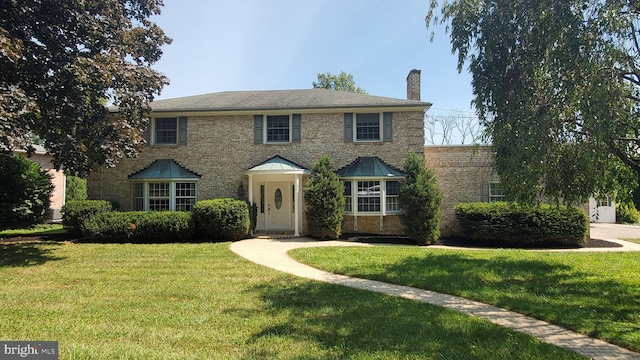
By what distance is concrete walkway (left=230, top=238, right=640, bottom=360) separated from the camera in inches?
177

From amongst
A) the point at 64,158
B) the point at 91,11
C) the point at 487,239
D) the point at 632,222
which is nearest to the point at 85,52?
the point at 91,11

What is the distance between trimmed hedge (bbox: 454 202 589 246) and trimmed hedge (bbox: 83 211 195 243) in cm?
1154

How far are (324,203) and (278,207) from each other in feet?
11.0

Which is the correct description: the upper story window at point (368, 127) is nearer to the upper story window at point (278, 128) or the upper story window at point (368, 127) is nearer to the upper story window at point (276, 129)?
the upper story window at point (276, 129)

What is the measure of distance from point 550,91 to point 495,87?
3.78 ft

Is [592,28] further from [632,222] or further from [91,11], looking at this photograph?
[632,222]

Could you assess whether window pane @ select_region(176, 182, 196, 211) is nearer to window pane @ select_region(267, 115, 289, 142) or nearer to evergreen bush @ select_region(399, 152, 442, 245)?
window pane @ select_region(267, 115, 289, 142)

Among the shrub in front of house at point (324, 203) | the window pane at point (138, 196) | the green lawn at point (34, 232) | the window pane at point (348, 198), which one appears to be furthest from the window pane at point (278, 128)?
the green lawn at point (34, 232)

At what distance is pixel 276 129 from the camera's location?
53.8ft

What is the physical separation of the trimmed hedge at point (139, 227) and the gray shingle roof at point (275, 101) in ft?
17.0

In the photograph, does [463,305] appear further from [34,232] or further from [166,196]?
[34,232]

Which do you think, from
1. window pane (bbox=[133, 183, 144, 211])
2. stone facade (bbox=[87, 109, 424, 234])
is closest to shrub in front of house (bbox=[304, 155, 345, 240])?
stone facade (bbox=[87, 109, 424, 234])

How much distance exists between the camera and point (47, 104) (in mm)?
10016

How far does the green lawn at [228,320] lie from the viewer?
4.20 m
